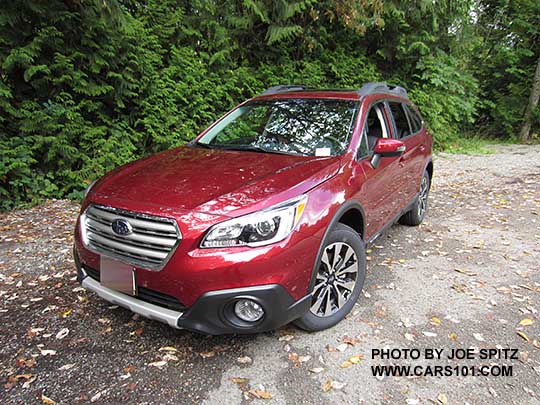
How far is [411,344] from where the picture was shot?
2.52m

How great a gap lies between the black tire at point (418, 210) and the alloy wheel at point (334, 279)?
219 centimetres

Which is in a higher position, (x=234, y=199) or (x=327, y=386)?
(x=234, y=199)

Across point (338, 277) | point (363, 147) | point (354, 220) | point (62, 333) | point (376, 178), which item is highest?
point (363, 147)

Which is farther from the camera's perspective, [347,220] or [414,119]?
[414,119]

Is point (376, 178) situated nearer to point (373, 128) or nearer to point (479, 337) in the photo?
point (373, 128)

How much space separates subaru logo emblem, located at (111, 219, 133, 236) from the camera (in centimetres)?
216

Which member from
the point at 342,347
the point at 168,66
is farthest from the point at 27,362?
the point at 168,66

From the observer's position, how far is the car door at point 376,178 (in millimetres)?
2973

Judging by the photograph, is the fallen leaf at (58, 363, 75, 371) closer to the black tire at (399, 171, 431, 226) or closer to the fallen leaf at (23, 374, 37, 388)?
the fallen leaf at (23, 374, 37, 388)

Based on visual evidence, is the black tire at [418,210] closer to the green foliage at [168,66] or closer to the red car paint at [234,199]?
the red car paint at [234,199]

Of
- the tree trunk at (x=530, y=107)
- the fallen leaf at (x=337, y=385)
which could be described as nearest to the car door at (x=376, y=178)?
the fallen leaf at (x=337, y=385)

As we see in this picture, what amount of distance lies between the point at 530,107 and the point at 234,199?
14267 millimetres

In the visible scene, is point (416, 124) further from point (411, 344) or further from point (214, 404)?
point (214, 404)

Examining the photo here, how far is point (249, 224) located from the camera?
2.05 meters
